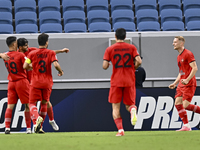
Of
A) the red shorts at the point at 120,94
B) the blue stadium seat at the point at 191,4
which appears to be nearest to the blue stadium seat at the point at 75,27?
the blue stadium seat at the point at 191,4

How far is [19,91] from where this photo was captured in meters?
7.03

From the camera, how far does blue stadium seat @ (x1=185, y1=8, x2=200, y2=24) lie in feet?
42.3

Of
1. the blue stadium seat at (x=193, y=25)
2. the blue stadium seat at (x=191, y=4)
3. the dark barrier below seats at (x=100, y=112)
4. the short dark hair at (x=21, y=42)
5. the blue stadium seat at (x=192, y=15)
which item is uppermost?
the blue stadium seat at (x=191, y=4)

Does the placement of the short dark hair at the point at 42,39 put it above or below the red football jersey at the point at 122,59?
above

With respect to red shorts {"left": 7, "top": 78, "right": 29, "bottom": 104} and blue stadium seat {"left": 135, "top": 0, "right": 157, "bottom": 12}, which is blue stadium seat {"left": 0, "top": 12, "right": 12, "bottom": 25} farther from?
red shorts {"left": 7, "top": 78, "right": 29, "bottom": 104}

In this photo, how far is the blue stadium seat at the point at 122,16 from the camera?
12.8m

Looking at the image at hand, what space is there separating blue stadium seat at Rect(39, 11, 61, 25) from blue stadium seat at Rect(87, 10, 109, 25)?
1082 millimetres

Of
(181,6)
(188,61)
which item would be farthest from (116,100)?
(181,6)

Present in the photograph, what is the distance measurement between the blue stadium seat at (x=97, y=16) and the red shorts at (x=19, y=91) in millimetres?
5996

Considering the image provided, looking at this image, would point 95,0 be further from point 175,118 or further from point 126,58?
point 126,58

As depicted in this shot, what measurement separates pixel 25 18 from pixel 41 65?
6.40 metres

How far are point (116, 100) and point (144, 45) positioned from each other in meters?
4.47

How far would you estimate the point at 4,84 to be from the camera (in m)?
9.84

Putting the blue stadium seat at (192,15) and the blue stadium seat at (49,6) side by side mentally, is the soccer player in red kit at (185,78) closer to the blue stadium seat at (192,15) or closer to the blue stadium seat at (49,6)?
the blue stadium seat at (192,15)
